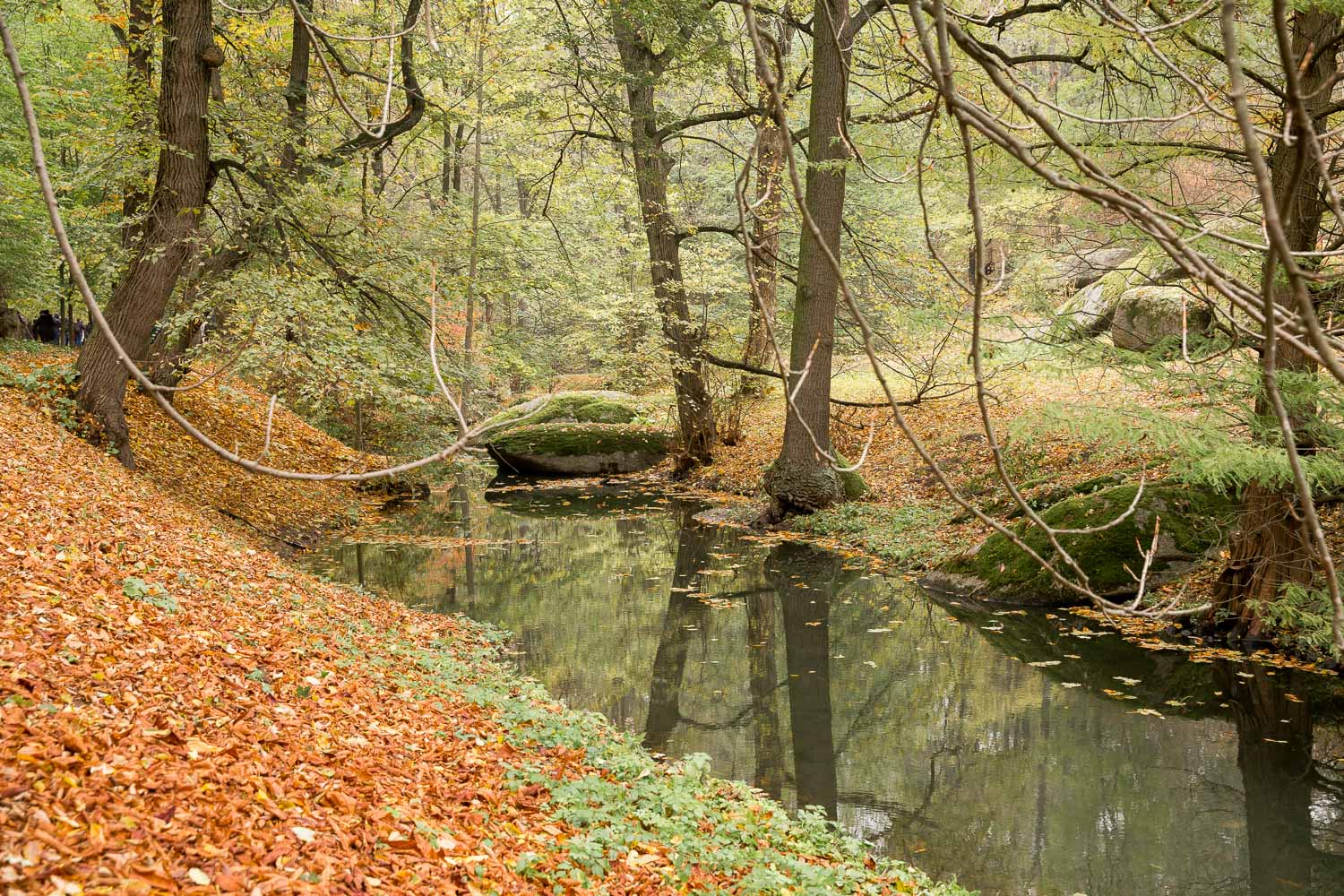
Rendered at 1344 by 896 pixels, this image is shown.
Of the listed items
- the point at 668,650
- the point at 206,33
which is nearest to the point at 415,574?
the point at 668,650

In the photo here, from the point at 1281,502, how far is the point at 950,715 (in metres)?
2.74

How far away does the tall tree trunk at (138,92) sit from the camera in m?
8.40

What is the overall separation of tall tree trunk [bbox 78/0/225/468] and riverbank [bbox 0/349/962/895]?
3.03 m

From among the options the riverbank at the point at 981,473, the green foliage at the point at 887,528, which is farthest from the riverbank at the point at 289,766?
the green foliage at the point at 887,528

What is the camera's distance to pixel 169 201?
28.2 feet

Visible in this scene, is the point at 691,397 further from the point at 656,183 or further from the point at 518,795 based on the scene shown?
the point at 518,795

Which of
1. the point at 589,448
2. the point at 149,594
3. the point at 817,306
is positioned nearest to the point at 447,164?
the point at 589,448

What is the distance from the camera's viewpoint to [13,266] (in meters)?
13.3

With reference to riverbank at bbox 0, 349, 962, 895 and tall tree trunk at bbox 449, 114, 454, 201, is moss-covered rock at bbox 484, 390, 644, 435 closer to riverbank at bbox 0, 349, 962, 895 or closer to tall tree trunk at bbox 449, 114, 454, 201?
tall tree trunk at bbox 449, 114, 454, 201

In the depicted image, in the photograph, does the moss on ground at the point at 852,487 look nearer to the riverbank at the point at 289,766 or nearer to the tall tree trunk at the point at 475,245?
the tall tree trunk at the point at 475,245

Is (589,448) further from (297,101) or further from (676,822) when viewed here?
(676,822)

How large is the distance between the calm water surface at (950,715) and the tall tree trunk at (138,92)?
4.12 meters

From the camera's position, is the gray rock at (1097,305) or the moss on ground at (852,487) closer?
the moss on ground at (852,487)

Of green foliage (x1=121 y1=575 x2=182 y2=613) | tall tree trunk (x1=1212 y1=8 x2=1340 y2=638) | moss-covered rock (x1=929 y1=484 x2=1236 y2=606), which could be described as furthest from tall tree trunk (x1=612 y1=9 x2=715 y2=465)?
green foliage (x1=121 y1=575 x2=182 y2=613)
